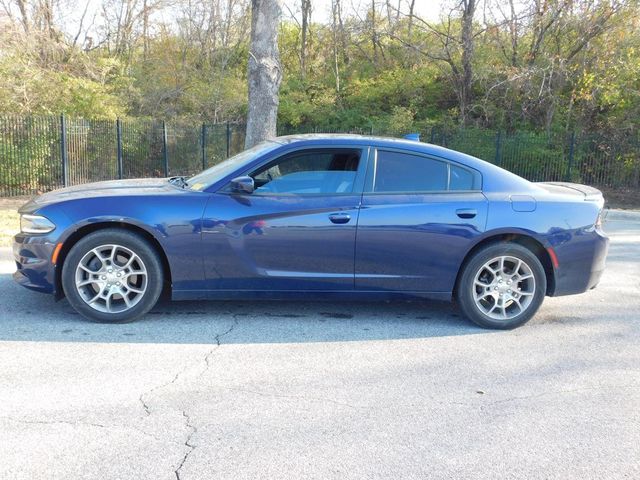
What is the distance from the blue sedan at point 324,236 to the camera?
17.0ft

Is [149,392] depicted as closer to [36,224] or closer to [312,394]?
[312,394]

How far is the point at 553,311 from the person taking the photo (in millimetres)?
6180

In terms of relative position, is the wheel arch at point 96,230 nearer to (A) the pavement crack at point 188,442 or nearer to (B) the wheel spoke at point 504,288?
(A) the pavement crack at point 188,442

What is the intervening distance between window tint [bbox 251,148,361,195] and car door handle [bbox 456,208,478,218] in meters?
0.93

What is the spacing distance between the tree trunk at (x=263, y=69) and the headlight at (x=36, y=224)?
8117mm

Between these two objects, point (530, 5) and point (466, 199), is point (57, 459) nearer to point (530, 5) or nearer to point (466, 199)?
point (466, 199)

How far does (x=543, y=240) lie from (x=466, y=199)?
2.45 ft

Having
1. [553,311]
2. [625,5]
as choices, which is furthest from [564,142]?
[553,311]

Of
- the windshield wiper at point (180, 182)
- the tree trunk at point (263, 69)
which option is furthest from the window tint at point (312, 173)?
the tree trunk at point (263, 69)

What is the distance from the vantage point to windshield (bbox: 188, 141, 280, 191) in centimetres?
548

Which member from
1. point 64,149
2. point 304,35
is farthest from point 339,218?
point 304,35

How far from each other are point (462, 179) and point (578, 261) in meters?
1.22

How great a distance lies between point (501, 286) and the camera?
18.1 ft

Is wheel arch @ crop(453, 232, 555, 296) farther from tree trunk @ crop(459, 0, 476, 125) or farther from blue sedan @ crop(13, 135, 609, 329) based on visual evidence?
tree trunk @ crop(459, 0, 476, 125)
